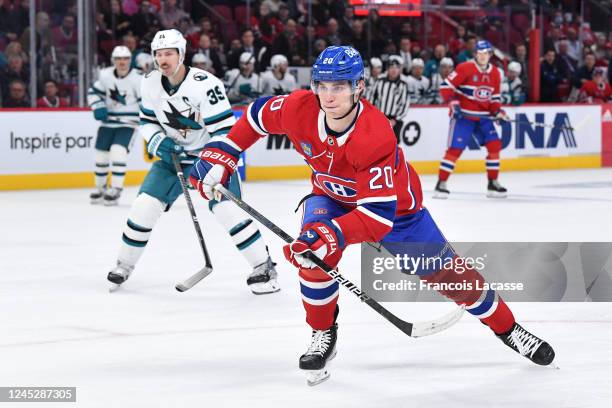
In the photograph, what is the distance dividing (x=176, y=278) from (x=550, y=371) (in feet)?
8.48

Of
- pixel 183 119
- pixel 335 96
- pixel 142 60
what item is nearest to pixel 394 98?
pixel 142 60

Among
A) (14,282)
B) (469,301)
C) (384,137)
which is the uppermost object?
(384,137)

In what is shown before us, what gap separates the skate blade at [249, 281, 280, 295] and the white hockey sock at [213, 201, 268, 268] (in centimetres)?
12

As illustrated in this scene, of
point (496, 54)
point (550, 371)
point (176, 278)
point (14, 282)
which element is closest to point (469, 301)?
point (550, 371)

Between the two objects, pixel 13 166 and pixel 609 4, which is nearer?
pixel 13 166

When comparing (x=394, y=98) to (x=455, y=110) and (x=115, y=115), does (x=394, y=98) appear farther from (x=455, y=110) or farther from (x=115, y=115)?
(x=115, y=115)

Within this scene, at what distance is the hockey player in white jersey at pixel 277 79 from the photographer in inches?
491

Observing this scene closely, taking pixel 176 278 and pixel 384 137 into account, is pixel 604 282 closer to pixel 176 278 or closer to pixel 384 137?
pixel 384 137

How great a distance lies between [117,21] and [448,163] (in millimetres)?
3866

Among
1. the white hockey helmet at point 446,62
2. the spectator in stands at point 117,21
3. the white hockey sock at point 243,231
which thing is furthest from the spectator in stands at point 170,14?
the white hockey sock at point 243,231

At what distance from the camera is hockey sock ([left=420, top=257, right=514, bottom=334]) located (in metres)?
3.94

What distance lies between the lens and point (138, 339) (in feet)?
14.6

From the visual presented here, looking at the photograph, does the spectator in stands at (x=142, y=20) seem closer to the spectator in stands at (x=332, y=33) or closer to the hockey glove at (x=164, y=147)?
the spectator in stands at (x=332, y=33)

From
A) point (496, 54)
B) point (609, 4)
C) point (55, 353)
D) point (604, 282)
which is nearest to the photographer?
point (55, 353)
